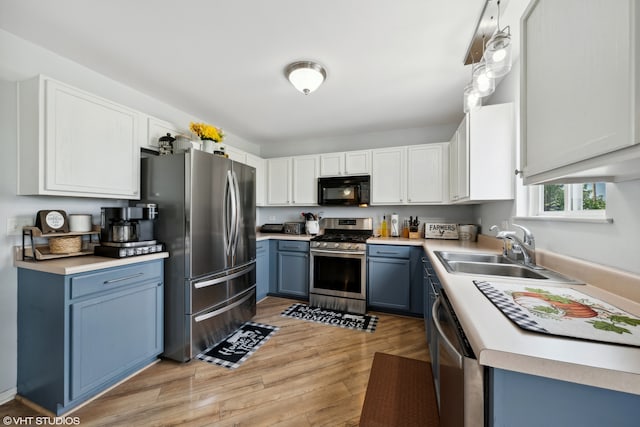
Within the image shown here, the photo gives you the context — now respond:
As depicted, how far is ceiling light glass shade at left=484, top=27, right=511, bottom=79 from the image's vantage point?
3.85 ft

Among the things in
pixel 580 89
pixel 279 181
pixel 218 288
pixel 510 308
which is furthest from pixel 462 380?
pixel 279 181

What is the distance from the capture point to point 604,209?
1.22 m

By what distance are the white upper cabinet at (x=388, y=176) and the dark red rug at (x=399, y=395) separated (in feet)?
6.17

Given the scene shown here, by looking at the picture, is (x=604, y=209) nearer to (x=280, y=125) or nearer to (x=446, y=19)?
(x=446, y=19)

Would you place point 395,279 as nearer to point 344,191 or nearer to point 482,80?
point 344,191

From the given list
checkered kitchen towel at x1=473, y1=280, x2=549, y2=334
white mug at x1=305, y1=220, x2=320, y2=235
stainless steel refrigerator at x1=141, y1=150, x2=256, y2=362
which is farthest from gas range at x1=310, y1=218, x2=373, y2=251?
checkered kitchen towel at x1=473, y1=280, x2=549, y2=334

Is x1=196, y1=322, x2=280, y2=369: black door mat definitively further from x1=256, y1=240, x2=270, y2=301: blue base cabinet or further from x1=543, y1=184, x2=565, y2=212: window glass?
x1=543, y1=184, x2=565, y2=212: window glass

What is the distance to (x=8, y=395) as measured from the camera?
5.07ft

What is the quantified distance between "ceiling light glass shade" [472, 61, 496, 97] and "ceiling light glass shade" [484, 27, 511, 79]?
3 centimetres

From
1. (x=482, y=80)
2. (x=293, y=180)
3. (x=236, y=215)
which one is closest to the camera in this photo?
(x=482, y=80)

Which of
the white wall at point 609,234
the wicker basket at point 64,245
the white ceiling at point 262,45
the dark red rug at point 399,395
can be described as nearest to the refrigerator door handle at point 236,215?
the white ceiling at point 262,45

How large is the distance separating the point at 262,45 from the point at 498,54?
1477mm

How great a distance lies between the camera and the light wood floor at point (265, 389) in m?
1.42

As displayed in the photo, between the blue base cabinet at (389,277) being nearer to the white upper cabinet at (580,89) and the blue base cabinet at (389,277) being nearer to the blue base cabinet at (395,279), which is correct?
the blue base cabinet at (395,279)
